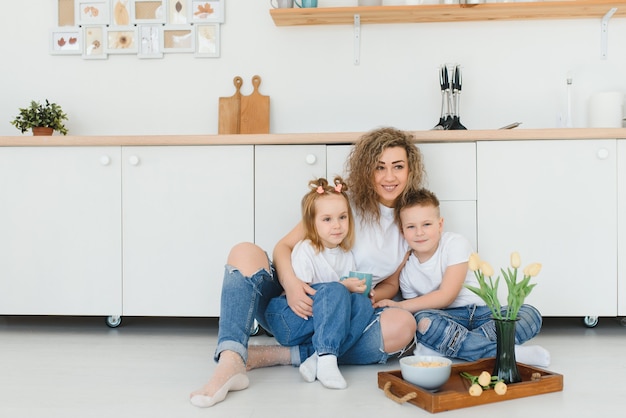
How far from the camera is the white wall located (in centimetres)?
271

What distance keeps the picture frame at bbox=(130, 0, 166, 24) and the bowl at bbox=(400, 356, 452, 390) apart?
1985 millimetres

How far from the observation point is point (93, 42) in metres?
2.85

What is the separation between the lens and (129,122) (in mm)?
2855

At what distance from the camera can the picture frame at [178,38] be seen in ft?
9.21

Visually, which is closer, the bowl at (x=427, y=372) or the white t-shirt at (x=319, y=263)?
the bowl at (x=427, y=372)

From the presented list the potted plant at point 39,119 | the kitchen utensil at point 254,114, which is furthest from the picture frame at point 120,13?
the kitchen utensil at point 254,114

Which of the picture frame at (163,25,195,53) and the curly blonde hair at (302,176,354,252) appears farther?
the picture frame at (163,25,195,53)

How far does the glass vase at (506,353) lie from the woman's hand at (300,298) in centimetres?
51

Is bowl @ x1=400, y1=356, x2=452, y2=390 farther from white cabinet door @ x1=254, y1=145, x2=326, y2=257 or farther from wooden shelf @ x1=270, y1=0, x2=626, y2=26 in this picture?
wooden shelf @ x1=270, y1=0, x2=626, y2=26

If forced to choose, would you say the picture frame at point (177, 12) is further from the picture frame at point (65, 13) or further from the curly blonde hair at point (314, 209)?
the curly blonde hair at point (314, 209)

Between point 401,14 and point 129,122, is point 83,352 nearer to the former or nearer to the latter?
point 129,122

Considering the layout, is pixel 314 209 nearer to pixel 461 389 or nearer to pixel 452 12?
pixel 461 389

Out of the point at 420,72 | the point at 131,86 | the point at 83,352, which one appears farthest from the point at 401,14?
the point at 83,352

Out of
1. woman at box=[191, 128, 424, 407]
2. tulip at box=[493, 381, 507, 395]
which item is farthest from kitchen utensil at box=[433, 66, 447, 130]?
tulip at box=[493, 381, 507, 395]
